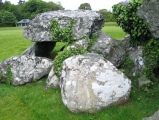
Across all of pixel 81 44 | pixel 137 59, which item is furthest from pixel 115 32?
pixel 137 59

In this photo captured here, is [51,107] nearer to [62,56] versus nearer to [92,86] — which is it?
[92,86]

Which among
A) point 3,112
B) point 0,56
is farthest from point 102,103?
point 0,56

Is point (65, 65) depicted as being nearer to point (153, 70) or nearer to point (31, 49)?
point (153, 70)

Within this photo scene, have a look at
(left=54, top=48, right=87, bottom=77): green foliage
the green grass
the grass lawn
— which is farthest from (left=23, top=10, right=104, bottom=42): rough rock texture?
the green grass

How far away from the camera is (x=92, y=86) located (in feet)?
26.4

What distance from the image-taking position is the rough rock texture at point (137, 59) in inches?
406

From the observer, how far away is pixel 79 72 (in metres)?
8.41

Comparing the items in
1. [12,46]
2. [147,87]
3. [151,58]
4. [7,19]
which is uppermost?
[151,58]

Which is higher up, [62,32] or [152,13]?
[152,13]

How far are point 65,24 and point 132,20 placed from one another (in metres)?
3.63

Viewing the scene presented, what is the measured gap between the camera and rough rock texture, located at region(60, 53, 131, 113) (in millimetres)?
7914

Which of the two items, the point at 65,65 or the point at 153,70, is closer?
the point at 65,65

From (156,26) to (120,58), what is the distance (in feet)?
16.2

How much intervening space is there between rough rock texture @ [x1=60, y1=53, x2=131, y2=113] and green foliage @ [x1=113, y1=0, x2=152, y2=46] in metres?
2.38
